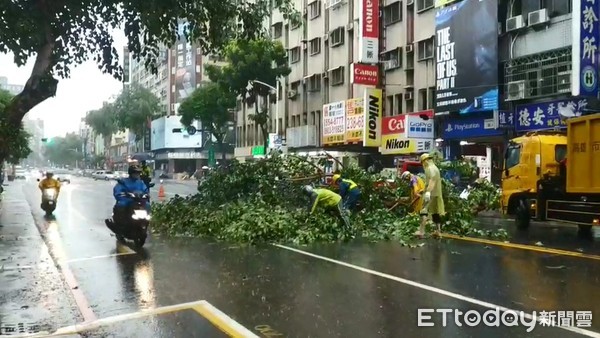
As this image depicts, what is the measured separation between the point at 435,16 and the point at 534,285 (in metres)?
26.2

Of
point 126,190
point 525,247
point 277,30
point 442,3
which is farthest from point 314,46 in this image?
point 525,247

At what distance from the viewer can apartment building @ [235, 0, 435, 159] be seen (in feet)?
113

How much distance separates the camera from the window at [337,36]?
42.1 meters

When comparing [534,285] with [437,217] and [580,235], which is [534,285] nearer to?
[437,217]

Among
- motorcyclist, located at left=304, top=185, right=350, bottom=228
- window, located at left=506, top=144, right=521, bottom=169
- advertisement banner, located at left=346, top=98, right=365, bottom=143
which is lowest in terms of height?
motorcyclist, located at left=304, top=185, right=350, bottom=228

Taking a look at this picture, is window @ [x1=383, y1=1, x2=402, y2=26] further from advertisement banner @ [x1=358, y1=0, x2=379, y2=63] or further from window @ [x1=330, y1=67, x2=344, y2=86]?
window @ [x1=330, y1=67, x2=344, y2=86]

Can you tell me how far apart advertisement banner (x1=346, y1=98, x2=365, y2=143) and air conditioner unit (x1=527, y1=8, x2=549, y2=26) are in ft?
41.7

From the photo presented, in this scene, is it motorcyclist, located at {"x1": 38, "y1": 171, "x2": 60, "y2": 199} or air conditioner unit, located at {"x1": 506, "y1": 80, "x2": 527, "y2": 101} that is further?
air conditioner unit, located at {"x1": 506, "y1": 80, "x2": 527, "y2": 101}

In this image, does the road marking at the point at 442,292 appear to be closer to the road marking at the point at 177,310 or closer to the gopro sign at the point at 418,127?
the road marking at the point at 177,310

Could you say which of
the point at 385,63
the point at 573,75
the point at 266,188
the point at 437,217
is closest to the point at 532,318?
the point at 437,217

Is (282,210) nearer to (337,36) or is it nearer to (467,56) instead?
(467,56)

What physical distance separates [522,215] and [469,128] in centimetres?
1462

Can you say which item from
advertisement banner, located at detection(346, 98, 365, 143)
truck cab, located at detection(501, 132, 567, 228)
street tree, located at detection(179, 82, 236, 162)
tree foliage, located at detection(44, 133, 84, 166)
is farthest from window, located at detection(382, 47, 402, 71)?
tree foliage, located at detection(44, 133, 84, 166)

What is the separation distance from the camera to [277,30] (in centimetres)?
5509
